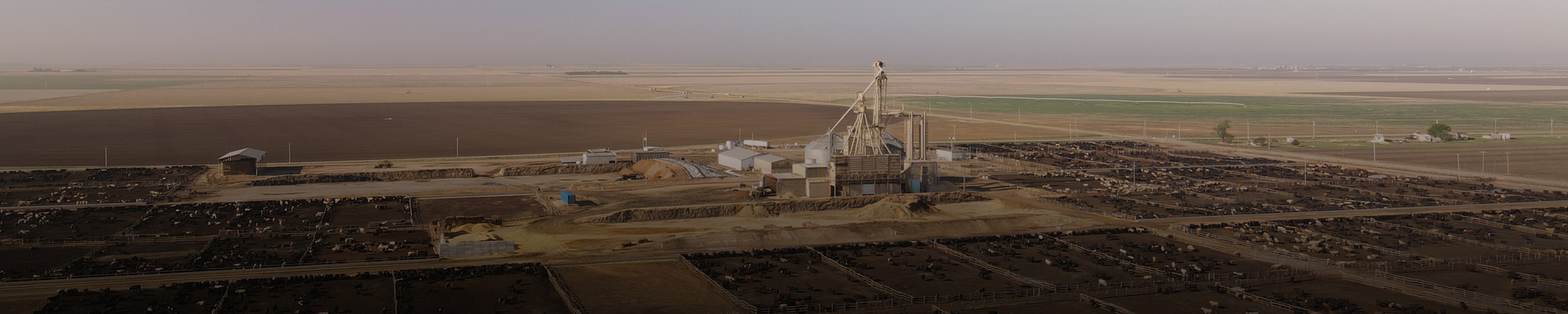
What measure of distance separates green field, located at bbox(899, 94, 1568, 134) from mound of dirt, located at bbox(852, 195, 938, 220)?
200ft

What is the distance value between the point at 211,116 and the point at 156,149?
122ft

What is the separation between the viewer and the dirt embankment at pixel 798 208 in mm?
39562

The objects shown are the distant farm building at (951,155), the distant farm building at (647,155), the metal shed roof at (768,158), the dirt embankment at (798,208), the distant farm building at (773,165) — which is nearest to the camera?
the dirt embankment at (798,208)

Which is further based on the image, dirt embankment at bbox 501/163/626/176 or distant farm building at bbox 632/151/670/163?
distant farm building at bbox 632/151/670/163

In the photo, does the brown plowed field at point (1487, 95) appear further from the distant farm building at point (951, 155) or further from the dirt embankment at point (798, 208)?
the dirt embankment at point (798, 208)

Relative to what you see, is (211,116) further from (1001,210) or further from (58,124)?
(1001,210)

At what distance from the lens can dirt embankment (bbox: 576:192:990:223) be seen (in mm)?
39562

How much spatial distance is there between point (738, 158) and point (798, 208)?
18774 mm

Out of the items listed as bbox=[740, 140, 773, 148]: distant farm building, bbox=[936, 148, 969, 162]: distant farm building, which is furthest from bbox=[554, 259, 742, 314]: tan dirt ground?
bbox=[740, 140, 773, 148]: distant farm building

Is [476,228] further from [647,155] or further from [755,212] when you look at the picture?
[647,155]

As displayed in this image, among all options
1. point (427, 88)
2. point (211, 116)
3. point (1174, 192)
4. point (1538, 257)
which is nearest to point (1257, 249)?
point (1538, 257)

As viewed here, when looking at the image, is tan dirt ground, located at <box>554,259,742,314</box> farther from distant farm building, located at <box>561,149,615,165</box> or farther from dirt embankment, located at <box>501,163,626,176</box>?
distant farm building, located at <box>561,149,615,165</box>

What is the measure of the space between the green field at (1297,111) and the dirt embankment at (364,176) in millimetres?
67529

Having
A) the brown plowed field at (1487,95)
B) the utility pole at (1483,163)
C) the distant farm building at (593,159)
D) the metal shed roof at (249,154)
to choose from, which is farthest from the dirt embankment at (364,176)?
the brown plowed field at (1487,95)
